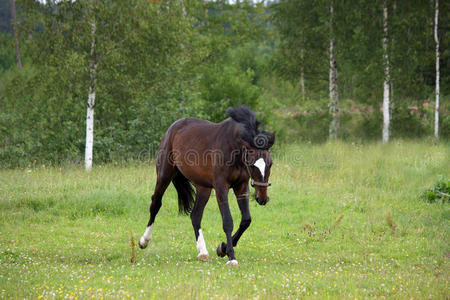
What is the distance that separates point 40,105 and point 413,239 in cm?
1555

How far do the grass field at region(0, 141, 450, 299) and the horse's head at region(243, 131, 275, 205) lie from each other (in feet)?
3.79

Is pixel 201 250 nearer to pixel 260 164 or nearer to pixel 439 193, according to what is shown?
pixel 260 164

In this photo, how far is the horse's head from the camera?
6.41 meters

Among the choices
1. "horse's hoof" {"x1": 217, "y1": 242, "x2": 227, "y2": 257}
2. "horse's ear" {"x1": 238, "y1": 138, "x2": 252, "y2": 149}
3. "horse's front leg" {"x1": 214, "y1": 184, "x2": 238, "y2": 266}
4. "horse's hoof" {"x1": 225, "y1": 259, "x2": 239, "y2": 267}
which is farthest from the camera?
"horse's hoof" {"x1": 217, "y1": 242, "x2": 227, "y2": 257}

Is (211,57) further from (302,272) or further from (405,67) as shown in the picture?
(302,272)

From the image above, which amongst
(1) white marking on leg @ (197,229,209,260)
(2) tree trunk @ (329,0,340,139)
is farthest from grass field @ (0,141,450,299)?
(2) tree trunk @ (329,0,340,139)

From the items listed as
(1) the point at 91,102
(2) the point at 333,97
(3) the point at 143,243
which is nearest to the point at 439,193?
(3) the point at 143,243

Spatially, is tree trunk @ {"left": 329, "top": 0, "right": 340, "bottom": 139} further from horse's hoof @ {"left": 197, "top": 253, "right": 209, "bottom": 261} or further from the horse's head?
the horse's head

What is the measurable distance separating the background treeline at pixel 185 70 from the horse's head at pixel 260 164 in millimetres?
10249

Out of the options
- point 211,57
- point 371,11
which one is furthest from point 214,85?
point 371,11

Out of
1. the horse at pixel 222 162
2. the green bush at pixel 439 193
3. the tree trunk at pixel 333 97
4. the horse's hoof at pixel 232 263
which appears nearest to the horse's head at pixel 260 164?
the horse at pixel 222 162

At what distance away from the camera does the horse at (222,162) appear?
257 inches

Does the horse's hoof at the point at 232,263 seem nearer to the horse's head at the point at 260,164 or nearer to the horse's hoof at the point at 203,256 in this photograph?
the horse's hoof at the point at 203,256

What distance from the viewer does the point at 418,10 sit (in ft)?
69.9
